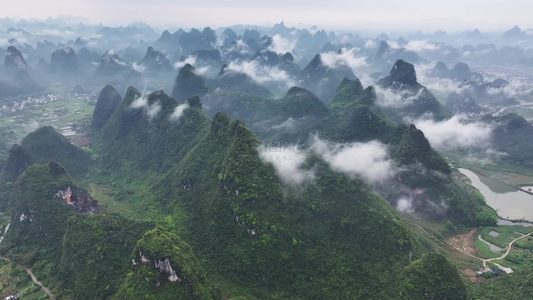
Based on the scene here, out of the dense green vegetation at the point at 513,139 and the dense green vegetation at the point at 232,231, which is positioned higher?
the dense green vegetation at the point at 232,231

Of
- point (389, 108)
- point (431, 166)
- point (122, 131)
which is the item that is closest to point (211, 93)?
point (122, 131)

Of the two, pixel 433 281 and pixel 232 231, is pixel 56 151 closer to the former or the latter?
pixel 232 231

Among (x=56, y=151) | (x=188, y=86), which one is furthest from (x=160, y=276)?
(x=188, y=86)

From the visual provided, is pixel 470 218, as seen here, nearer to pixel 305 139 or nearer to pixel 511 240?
pixel 511 240

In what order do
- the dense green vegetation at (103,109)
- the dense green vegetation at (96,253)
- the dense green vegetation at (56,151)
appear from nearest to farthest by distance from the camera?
the dense green vegetation at (96,253) < the dense green vegetation at (56,151) < the dense green vegetation at (103,109)

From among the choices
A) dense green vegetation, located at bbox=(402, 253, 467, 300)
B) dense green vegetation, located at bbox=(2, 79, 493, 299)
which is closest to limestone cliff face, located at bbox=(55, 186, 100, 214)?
dense green vegetation, located at bbox=(2, 79, 493, 299)

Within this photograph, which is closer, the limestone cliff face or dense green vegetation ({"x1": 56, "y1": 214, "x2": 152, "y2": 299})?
dense green vegetation ({"x1": 56, "y1": 214, "x2": 152, "y2": 299})

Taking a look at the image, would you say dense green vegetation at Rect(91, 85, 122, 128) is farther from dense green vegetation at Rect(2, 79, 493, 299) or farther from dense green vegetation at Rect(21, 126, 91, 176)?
dense green vegetation at Rect(2, 79, 493, 299)

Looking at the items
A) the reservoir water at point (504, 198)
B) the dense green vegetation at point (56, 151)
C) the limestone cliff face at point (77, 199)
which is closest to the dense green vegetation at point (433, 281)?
the reservoir water at point (504, 198)

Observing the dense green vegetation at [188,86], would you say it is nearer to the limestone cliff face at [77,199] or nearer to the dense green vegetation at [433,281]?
the limestone cliff face at [77,199]
